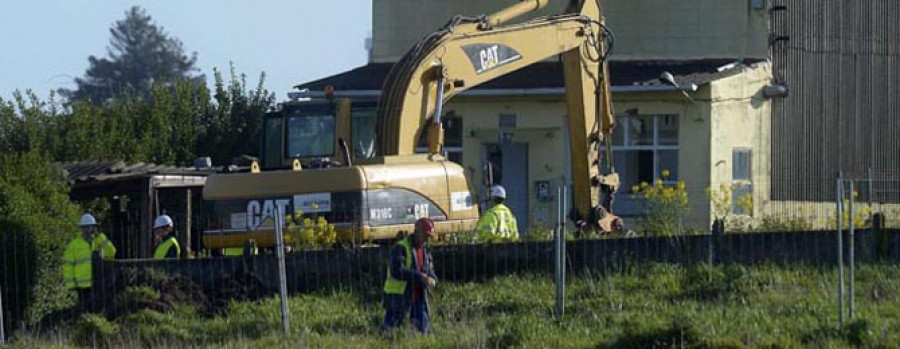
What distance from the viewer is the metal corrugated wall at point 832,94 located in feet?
112

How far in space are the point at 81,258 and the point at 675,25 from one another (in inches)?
652

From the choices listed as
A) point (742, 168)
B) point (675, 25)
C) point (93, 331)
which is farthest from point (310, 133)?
point (675, 25)

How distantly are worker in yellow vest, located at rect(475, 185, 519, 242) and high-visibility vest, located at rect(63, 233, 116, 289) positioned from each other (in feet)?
15.0

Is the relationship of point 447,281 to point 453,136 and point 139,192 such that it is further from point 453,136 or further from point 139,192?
point 453,136

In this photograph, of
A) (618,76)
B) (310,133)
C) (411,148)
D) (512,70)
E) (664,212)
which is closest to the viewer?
(411,148)

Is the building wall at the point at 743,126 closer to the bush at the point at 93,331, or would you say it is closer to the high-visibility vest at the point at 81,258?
the high-visibility vest at the point at 81,258

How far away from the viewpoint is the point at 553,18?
80.0 ft

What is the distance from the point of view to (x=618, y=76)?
3228 centimetres

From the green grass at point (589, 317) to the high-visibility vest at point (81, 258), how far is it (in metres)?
1.42

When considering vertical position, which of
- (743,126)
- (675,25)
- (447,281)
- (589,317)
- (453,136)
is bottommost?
(589,317)

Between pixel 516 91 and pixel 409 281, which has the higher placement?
pixel 516 91

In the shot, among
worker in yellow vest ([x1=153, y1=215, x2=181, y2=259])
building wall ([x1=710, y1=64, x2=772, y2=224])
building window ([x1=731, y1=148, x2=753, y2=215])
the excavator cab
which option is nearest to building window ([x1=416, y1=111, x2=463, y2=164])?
building wall ([x1=710, y1=64, x2=772, y2=224])

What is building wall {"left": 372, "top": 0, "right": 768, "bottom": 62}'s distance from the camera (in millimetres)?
33344

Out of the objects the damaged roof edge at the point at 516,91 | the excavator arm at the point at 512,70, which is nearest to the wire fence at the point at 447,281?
the excavator arm at the point at 512,70
